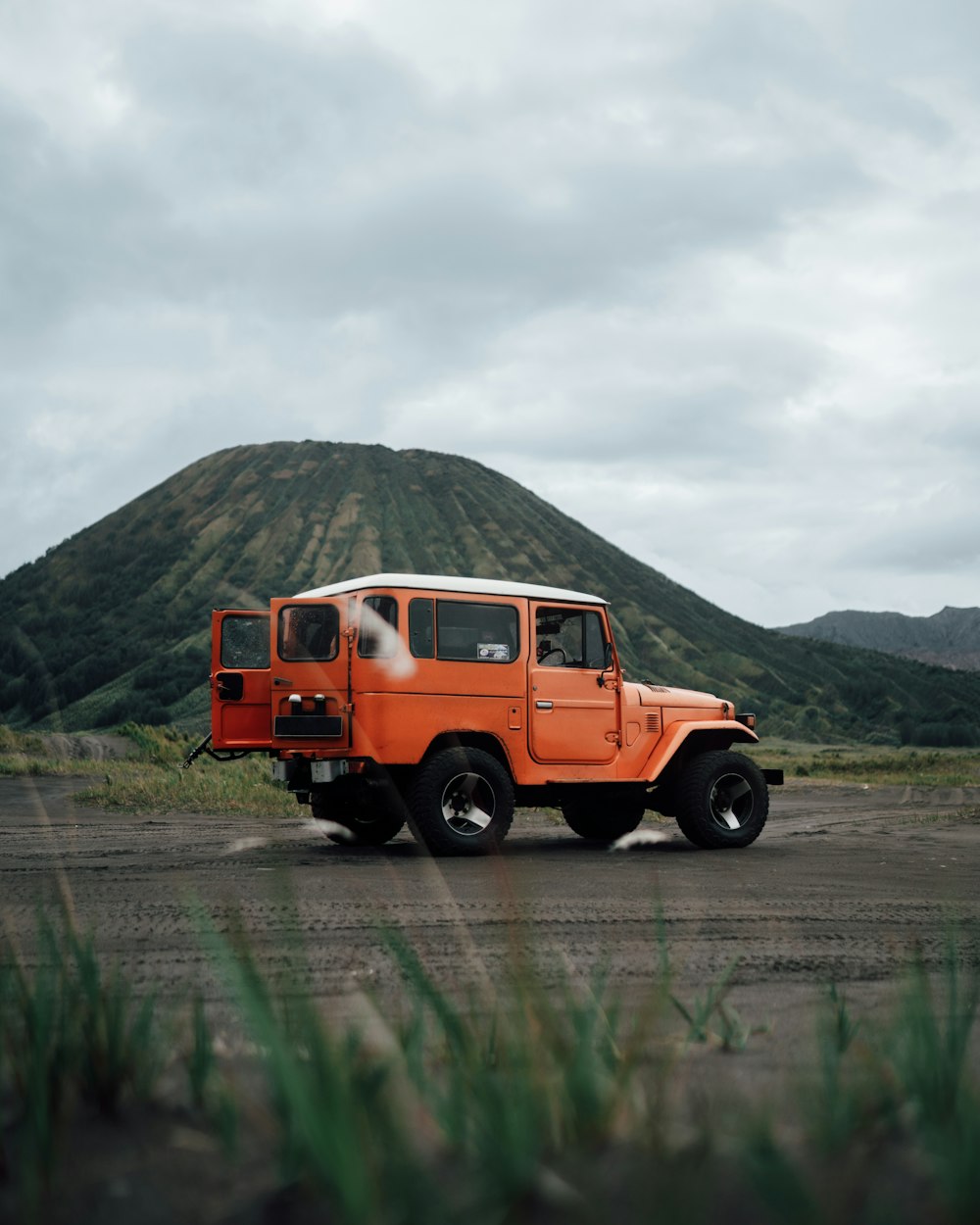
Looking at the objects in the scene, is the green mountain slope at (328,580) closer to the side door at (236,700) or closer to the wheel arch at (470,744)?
the side door at (236,700)

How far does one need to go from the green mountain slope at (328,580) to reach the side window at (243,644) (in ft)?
236

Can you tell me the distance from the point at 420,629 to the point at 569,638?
5.22 ft

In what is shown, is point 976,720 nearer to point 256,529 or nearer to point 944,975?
point 256,529

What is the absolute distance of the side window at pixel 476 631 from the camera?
1084cm

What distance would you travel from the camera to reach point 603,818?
12766 mm

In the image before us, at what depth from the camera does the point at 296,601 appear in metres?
10.8

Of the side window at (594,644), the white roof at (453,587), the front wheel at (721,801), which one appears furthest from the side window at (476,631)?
the front wheel at (721,801)

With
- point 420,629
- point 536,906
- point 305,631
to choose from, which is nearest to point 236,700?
point 305,631

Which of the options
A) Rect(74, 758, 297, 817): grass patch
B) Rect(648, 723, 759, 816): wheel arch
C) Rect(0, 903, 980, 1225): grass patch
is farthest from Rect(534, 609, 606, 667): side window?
Rect(0, 903, 980, 1225): grass patch

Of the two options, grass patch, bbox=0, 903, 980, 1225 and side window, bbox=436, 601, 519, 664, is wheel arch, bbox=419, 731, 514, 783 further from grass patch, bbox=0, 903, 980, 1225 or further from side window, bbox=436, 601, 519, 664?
grass patch, bbox=0, 903, 980, 1225

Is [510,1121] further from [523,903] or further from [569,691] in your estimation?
[569,691]

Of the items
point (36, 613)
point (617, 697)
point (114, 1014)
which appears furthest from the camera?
point (36, 613)

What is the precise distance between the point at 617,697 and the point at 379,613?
8.27ft

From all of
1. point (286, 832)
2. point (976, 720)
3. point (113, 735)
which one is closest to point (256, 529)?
point (976, 720)
